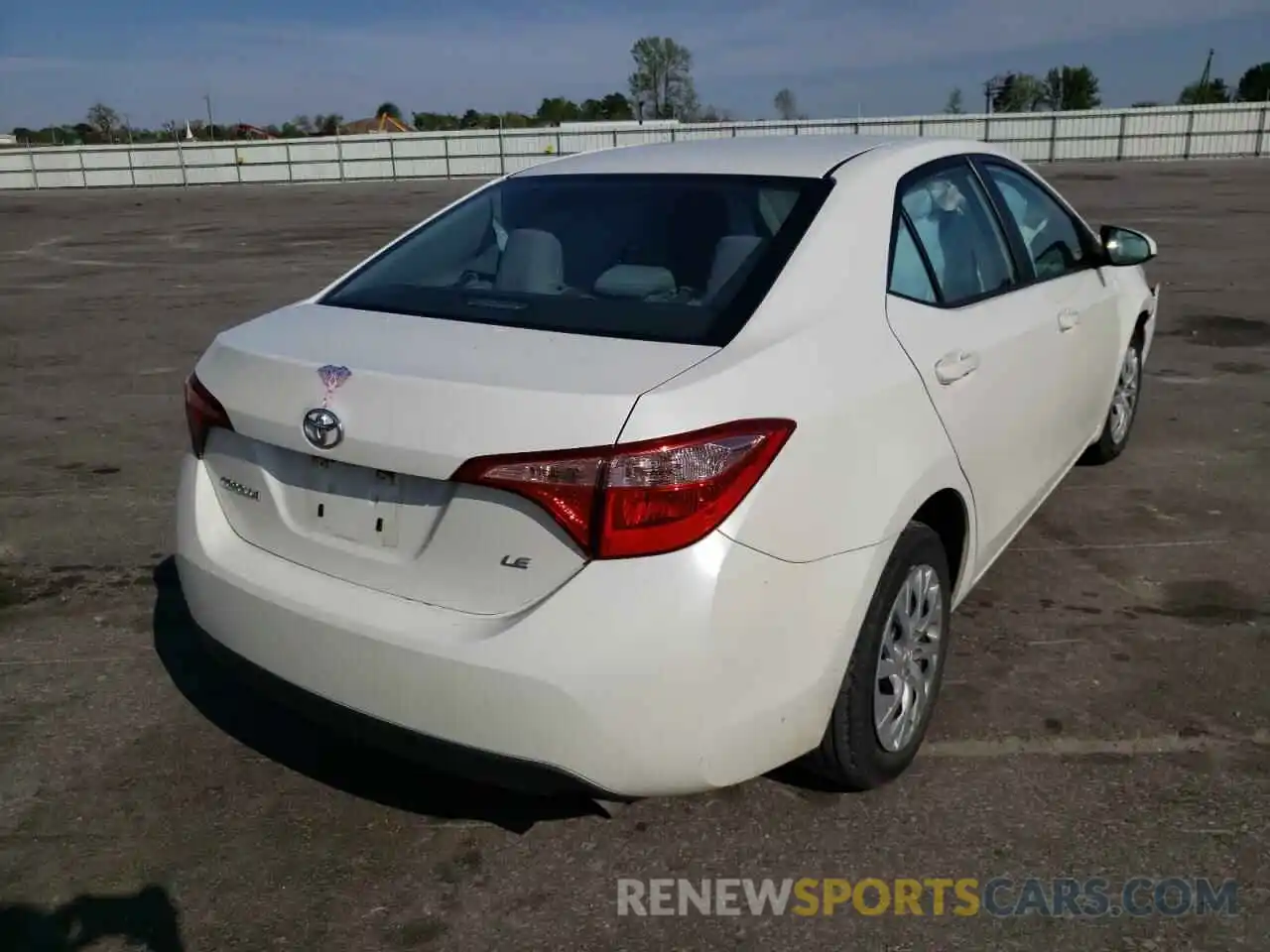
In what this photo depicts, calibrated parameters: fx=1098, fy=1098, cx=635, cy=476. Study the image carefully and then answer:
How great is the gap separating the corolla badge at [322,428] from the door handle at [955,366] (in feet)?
4.98

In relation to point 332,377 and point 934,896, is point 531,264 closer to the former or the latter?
point 332,377

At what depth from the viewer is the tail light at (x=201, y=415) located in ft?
8.68

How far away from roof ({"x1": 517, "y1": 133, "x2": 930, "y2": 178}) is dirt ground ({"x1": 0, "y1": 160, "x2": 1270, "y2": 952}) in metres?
1.67

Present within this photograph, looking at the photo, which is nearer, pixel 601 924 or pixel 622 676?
pixel 622 676

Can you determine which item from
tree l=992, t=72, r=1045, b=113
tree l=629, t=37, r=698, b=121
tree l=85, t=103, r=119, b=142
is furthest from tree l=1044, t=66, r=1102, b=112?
tree l=85, t=103, r=119, b=142

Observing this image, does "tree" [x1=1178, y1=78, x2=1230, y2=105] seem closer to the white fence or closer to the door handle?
the white fence

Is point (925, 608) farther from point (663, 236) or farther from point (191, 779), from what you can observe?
point (191, 779)

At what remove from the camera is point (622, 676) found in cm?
213

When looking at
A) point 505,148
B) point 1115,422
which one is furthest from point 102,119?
point 1115,422

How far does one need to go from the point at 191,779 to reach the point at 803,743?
173 centimetres

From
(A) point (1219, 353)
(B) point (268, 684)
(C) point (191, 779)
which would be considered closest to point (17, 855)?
(C) point (191, 779)

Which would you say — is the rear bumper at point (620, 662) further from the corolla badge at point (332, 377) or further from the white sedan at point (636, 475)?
the corolla badge at point (332, 377)

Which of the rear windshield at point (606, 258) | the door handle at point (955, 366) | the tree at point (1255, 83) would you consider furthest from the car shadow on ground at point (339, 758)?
the tree at point (1255, 83)

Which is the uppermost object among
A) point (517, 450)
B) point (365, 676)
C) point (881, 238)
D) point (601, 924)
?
point (881, 238)
